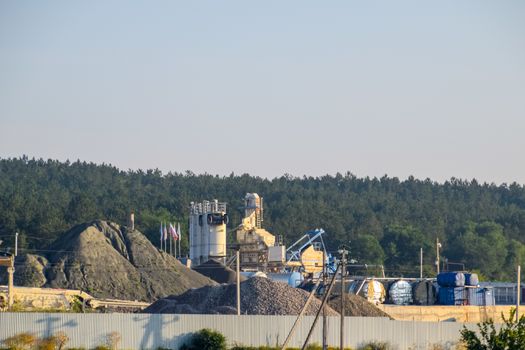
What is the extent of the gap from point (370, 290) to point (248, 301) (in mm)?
25194

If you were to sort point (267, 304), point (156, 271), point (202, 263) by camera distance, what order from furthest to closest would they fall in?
point (202, 263), point (156, 271), point (267, 304)

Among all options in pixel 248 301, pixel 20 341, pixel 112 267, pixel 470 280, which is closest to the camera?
pixel 20 341

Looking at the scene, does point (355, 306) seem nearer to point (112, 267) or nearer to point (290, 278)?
point (290, 278)

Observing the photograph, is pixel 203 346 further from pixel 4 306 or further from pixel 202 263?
pixel 202 263

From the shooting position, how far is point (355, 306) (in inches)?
3290

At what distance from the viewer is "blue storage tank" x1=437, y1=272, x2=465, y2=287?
4048 inches

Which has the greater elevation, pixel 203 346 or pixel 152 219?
pixel 152 219

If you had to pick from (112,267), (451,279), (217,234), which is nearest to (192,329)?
(451,279)

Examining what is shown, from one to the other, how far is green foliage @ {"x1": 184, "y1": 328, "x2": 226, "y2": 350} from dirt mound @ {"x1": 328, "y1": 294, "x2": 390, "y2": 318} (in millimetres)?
16400

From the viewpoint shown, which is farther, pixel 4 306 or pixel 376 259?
pixel 376 259

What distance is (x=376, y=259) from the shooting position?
180 meters

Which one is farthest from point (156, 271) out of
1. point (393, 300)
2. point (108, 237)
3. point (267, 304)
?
point (267, 304)

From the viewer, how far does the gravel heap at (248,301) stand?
77.1 meters

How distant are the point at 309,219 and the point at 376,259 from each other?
20.7m
